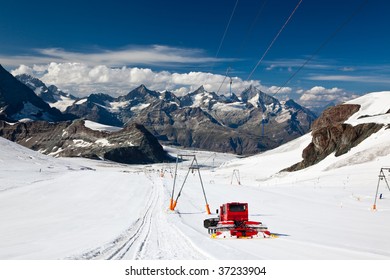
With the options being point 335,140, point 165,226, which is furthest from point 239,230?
point 335,140

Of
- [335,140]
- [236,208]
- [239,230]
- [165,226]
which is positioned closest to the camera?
[239,230]

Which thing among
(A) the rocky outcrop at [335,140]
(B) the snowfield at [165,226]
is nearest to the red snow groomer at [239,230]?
(B) the snowfield at [165,226]

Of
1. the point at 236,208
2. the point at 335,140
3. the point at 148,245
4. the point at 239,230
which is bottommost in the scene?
the point at 148,245

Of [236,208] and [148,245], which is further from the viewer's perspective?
[236,208]

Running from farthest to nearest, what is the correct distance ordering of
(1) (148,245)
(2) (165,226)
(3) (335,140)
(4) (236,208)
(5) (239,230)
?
(3) (335,140) → (4) (236,208) → (2) (165,226) → (5) (239,230) → (1) (148,245)

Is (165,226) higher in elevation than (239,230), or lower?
lower

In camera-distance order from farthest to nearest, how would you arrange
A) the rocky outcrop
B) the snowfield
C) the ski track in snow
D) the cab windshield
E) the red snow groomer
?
the rocky outcrop → the cab windshield → the red snow groomer → the snowfield → the ski track in snow

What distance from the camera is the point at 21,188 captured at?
2110 inches

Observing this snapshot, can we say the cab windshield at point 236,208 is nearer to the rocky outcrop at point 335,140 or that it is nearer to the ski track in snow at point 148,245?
the ski track in snow at point 148,245

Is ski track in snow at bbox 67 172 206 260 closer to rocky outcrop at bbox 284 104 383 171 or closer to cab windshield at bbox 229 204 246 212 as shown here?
cab windshield at bbox 229 204 246 212

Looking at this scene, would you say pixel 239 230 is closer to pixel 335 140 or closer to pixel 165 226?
pixel 165 226

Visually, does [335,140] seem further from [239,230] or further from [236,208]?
[239,230]

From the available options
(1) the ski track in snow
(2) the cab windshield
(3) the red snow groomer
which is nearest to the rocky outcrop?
(2) the cab windshield
